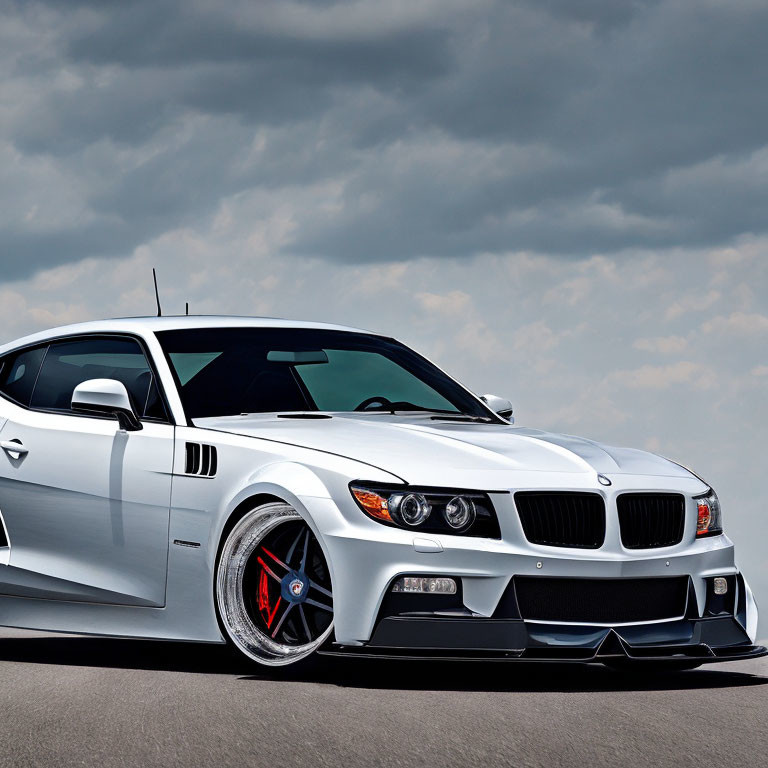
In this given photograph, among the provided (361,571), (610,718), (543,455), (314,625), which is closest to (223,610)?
(314,625)

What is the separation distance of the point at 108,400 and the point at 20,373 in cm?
151

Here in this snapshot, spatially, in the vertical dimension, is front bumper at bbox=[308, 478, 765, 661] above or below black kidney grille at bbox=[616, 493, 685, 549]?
below

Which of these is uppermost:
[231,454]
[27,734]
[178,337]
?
[178,337]

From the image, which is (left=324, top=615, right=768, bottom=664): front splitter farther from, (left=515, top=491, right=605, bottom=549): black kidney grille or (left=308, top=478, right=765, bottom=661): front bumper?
(left=515, top=491, right=605, bottom=549): black kidney grille

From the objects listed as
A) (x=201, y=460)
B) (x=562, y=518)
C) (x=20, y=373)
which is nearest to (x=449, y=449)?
(x=562, y=518)

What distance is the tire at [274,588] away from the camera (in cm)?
571

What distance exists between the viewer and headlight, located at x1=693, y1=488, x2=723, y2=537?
6180 mm

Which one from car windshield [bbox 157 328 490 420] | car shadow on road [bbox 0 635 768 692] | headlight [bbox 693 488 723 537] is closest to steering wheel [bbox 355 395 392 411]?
car windshield [bbox 157 328 490 420]

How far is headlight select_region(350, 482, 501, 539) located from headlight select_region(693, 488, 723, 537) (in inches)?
46.3

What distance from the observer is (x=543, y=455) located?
5.95 m

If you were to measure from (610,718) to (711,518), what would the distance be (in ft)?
5.71

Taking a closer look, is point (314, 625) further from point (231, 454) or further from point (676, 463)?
point (676, 463)

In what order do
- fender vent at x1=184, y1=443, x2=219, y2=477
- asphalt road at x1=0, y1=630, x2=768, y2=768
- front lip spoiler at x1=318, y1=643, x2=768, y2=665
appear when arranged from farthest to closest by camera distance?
fender vent at x1=184, y1=443, x2=219, y2=477, front lip spoiler at x1=318, y1=643, x2=768, y2=665, asphalt road at x1=0, y1=630, x2=768, y2=768

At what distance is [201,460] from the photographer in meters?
6.24
